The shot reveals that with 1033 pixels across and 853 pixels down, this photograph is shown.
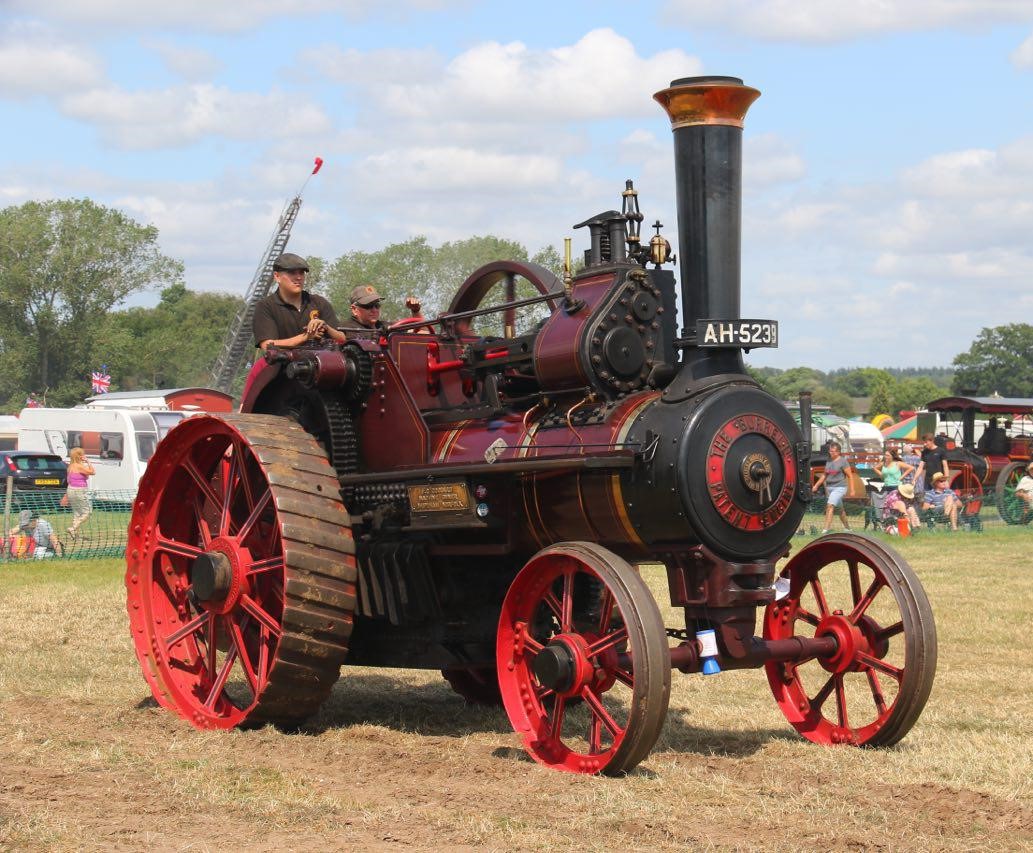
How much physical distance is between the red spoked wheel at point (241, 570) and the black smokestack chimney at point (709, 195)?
73.9 inches

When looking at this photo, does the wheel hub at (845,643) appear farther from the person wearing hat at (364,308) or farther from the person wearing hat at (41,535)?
the person wearing hat at (41,535)

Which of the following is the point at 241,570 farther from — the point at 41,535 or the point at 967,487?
the point at 967,487

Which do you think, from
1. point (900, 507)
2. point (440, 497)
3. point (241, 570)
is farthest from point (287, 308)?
point (900, 507)

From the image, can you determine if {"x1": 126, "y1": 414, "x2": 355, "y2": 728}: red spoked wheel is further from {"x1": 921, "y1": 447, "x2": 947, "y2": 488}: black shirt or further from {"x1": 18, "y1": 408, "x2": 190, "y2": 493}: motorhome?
{"x1": 18, "y1": 408, "x2": 190, "y2": 493}: motorhome

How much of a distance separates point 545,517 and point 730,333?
115 centimetres

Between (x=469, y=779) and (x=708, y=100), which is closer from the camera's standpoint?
(x=469, y=779)

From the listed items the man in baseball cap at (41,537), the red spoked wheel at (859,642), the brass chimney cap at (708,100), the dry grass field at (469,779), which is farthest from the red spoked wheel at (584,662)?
the man in baseball cap at (41,537)

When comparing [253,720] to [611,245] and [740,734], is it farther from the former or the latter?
[611,245]

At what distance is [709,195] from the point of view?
5.99 metres

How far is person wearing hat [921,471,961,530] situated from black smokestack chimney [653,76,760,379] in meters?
15.1

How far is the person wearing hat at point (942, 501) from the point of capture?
2028 centimetres

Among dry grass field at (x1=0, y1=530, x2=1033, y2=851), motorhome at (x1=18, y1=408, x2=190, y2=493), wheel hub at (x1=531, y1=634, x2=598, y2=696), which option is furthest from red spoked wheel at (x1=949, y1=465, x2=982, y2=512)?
wheel hub at (x1=531, y1=634, x2=598, y2=696)

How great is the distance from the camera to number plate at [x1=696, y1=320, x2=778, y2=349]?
19.6ft

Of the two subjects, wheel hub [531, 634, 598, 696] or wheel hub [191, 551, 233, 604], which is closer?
wheel hub [531, 634, 598, 696]
